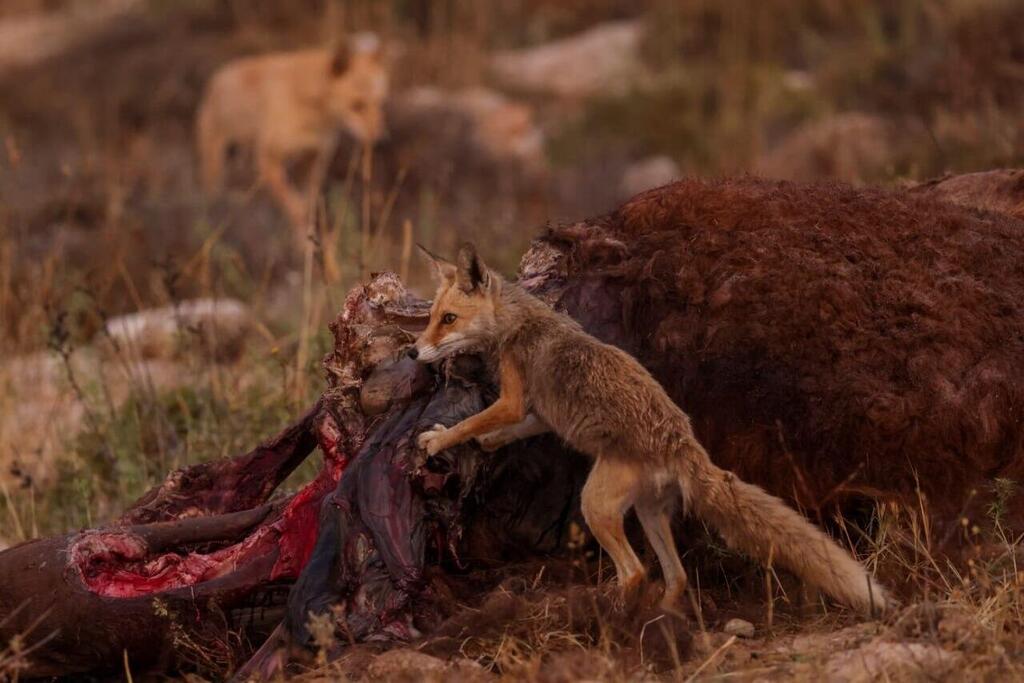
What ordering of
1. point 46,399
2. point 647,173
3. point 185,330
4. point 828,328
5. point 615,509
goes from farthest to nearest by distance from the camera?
point 647,173 < point 185,330 < point 46,399 < point 828,328 < point 615,509

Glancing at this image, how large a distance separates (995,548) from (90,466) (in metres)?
4.11

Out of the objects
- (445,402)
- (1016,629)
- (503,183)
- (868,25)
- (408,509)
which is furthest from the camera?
(868,25)

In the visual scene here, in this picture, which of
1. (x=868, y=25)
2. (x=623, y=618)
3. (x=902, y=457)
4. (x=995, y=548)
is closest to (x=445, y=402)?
(x=623, y=618)

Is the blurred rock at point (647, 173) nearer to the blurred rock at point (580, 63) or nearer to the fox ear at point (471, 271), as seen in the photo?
the blurred rock at point (580, 63)

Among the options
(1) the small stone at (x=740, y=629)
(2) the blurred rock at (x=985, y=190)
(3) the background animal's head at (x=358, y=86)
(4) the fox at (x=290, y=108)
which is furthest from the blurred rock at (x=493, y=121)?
(1) the small stone at (x=740, y=629)

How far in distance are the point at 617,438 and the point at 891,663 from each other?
2.78ft

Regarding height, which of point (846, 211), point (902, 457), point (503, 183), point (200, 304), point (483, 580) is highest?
point (846, 211)

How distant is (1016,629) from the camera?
3676 mm

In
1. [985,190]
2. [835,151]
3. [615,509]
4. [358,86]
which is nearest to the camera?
[615,509]

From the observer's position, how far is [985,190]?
4.93 m

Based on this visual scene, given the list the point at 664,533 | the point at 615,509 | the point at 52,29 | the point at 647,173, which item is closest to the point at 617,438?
the point at 615,509

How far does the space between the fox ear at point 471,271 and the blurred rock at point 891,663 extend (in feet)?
4.78

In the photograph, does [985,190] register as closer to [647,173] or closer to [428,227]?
[428,227]

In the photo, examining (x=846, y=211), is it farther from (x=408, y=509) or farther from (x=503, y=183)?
(x=503, y=183)
